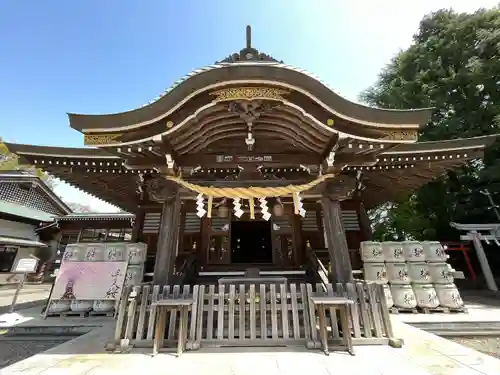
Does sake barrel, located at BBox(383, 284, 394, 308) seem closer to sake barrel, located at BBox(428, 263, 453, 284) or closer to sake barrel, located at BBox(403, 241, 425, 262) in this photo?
sake barrel, located at BBox(403, 241, 425, 262)

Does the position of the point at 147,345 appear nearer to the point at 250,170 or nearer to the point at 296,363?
the point at 296,363

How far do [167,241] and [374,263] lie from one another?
5.56 m

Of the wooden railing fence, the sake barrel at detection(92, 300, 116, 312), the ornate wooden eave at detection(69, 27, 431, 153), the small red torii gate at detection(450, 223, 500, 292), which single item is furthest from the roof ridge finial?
the small red torii gate at detection(450, 223, 500, 292)

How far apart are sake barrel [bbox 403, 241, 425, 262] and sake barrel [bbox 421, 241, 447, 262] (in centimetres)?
14

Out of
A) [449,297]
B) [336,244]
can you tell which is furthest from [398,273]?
[336,244]

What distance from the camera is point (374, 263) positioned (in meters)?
7.02

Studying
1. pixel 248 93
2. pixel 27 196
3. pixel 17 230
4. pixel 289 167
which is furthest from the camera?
pixel 27 196

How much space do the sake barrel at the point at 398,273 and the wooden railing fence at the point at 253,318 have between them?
2.91m

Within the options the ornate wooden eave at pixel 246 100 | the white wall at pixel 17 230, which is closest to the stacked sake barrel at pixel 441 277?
the ornate wooden eave at pixel 246 100

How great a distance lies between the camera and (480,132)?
1446 cm

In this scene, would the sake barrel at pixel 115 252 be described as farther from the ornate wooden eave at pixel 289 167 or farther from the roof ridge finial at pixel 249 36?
the roof ridge finial at pixel 249 36

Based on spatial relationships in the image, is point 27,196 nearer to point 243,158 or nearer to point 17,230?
point 17,230

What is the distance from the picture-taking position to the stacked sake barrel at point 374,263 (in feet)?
22.6

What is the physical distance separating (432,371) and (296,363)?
1700 mm
